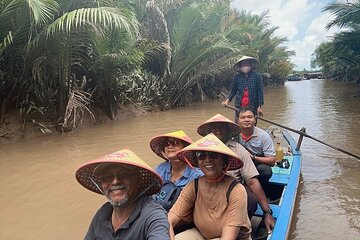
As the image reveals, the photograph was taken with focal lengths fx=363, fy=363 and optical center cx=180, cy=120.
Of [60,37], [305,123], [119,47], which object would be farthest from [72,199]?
[305,123]

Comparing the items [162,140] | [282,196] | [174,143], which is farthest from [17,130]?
[282,196]

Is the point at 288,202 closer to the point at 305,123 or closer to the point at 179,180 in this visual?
the point at 179,180

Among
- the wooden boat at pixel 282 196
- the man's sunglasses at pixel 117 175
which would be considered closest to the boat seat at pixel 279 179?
the wooden boat at pixel 282 196

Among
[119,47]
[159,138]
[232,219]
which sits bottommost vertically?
[232,219]

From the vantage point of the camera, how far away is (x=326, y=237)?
4.12m

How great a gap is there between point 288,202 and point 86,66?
27.2 feet

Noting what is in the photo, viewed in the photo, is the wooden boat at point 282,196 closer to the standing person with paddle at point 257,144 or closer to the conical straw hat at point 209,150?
the standing person with paddle at point 257,144

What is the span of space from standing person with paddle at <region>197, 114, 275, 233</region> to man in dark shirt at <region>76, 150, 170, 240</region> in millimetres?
1405

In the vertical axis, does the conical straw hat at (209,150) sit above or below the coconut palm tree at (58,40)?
below

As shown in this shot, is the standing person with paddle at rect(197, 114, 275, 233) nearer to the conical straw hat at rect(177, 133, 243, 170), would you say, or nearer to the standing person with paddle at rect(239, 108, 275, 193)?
the standing person with paddle at rect(239, 108, 275, 193)

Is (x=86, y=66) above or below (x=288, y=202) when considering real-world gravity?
above

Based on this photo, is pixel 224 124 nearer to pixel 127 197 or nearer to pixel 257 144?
pixel 257 144

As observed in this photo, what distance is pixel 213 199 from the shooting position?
2553 mm

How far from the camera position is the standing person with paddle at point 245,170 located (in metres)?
3.32
